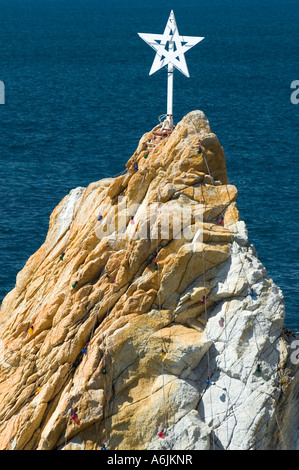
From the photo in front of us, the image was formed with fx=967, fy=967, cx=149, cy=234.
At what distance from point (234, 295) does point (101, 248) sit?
370 inches

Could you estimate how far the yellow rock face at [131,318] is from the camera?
190 feet

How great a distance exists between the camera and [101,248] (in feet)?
205

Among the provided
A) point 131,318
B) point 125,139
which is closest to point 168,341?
point 131,318

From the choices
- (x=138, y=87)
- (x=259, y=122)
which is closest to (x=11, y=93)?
(x=138, y=87)

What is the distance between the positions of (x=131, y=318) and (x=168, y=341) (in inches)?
105

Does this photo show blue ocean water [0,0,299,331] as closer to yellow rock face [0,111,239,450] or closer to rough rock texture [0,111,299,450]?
rough rock texture [0,111,299,450]

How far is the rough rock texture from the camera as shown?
57.9 meters

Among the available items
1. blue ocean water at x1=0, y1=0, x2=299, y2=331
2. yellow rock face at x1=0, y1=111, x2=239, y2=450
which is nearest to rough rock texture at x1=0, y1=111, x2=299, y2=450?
yellow rock face at x1=0, y1=111, x2=239, y2=450

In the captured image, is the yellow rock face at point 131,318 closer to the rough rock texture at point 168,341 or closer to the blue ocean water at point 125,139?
the rough rock texture at point 168,341

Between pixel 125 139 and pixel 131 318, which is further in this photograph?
pixel 125 139

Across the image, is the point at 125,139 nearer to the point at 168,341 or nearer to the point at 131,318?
the point at 131,318

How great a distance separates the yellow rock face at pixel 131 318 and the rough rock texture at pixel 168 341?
0.23 ft

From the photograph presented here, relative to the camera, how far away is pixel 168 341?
58719 mm

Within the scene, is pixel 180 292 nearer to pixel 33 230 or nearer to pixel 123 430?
pixel 123 430
